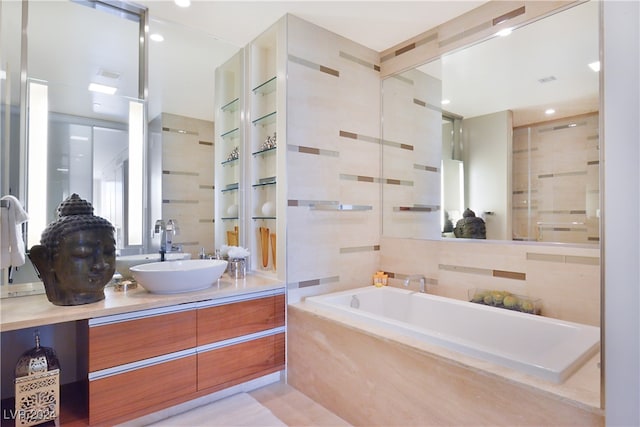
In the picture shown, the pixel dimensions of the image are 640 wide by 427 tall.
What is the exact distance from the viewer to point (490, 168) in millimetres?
2402

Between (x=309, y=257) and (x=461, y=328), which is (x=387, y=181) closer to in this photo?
(x=309, y=257)

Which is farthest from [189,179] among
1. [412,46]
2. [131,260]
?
[412,46]

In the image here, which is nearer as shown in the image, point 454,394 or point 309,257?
point 454,394

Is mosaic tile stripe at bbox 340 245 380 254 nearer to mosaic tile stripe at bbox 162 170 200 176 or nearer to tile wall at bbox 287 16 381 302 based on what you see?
tile wall at bbox 287 16 381 302

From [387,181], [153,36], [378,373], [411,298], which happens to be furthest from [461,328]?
[153,36]

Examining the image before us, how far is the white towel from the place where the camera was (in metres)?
1.71

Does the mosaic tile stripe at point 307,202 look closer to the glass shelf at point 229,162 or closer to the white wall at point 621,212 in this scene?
the glass shelf at point 229,162

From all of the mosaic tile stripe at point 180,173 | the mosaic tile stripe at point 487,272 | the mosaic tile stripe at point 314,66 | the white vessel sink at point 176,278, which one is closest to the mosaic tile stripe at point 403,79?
the mosaic tile stripe at point 314,66

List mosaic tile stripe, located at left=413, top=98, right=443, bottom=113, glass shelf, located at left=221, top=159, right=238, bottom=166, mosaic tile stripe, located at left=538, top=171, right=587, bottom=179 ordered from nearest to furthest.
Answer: mosaic tile stripe, located at left=538, top=171, right=587, bottom=179, mosaic tile stripe, located at left=413, top=98, right=443, bottom=113, glass shelf, located at left=221, top=159, right=238, bottom=166

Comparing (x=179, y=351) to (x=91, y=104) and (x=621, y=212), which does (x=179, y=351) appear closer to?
(x=91, y=104)

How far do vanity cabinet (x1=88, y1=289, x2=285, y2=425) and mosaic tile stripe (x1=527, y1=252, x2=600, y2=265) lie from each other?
5.35ft

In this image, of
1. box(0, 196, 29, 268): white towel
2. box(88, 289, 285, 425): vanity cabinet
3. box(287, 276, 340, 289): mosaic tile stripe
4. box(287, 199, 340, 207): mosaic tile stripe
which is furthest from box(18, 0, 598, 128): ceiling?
box(287, 276, 340, 289): mosaic tile stripe

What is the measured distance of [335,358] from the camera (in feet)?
6.69

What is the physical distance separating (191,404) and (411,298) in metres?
1.63
